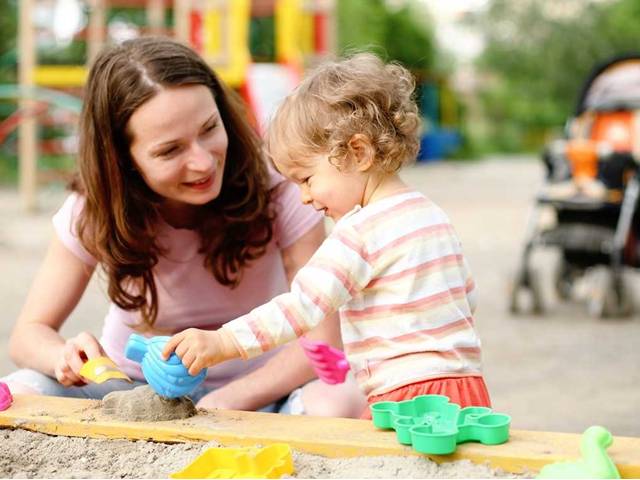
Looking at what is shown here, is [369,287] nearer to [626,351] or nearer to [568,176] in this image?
[626,351]

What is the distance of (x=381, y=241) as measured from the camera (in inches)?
74.2

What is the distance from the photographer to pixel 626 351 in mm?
4598

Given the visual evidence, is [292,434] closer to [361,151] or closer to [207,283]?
[361,151]

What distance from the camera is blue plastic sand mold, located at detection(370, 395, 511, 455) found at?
166 centimetres

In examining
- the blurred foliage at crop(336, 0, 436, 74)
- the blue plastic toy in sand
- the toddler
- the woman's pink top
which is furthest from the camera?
the blurred foliage at crop(336, 0, 436, 74)

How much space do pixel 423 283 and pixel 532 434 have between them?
329 millimetres

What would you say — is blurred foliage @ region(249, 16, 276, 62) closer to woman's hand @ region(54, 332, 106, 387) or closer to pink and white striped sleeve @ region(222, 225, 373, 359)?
woman's hand @ region(54, 332, 106, 387)

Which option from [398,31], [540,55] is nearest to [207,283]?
[398,31]

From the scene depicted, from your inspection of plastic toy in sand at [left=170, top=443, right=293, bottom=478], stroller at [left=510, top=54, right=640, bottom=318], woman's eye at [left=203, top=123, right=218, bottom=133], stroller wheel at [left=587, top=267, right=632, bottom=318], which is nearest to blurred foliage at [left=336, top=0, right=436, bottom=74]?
stroller at [left=510, top=54, right=640, bottom=318]

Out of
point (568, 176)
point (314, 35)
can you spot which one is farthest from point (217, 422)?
point (314, 35)

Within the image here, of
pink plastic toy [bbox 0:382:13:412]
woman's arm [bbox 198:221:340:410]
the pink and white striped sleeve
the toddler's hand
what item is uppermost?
the pink and white striped sleeve

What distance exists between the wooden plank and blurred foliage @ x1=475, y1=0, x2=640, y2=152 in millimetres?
24872

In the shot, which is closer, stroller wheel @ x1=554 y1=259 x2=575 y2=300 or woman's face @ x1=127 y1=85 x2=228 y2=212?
woman's face @ x1=127 y1=85 x2=228 y2=212

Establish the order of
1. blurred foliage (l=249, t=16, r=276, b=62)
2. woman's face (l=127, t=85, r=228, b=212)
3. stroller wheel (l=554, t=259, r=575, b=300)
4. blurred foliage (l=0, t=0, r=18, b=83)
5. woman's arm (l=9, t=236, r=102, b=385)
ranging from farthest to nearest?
blurred foliage (l=249, t=16, r=276, b=62) → blurred foliage (l=0, t=0, r=18, b=83) → stroller wheel (l=554, t=259, r=575, b=300) → woman's arm (l=9, t=236, r=102, b=385) → woman's face (l=127, t=85, r=228, b=212)
